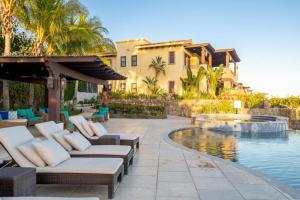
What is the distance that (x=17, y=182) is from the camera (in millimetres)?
3551

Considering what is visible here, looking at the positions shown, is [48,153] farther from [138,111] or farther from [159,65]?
[159,65]

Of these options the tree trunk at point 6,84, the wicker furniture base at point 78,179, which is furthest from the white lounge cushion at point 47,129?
the tree trunk at point 6,84


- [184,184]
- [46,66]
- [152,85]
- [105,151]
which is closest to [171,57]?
[152,85]

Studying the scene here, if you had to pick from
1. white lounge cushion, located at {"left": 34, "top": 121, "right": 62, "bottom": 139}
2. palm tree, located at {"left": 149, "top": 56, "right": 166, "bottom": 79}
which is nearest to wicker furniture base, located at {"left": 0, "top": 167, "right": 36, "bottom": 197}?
white lounge cushion, located at {"left": 34, "top": 121, "right": 62, "bottom": 139}

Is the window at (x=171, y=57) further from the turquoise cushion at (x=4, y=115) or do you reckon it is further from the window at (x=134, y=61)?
the turquoise cushion at (x=4, y=115)

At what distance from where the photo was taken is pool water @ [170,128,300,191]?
6933 mm

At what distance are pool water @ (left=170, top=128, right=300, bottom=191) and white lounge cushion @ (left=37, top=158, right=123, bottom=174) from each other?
377cm

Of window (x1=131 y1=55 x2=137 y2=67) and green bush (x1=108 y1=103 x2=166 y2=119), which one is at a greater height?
window (x1=131 y1=55 x2=137 y2=67)

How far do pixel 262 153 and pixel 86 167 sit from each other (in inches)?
255

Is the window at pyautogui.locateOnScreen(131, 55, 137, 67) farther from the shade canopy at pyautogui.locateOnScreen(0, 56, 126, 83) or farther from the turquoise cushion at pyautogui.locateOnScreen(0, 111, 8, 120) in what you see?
the turquoise cushion at pyautogui.locateOnScreen(0, 111, 8, 120)

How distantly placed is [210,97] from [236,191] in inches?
879

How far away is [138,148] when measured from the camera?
9125 mm

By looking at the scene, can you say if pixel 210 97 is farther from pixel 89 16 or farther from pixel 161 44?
pixel 89 16

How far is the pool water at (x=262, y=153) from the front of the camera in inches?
273
